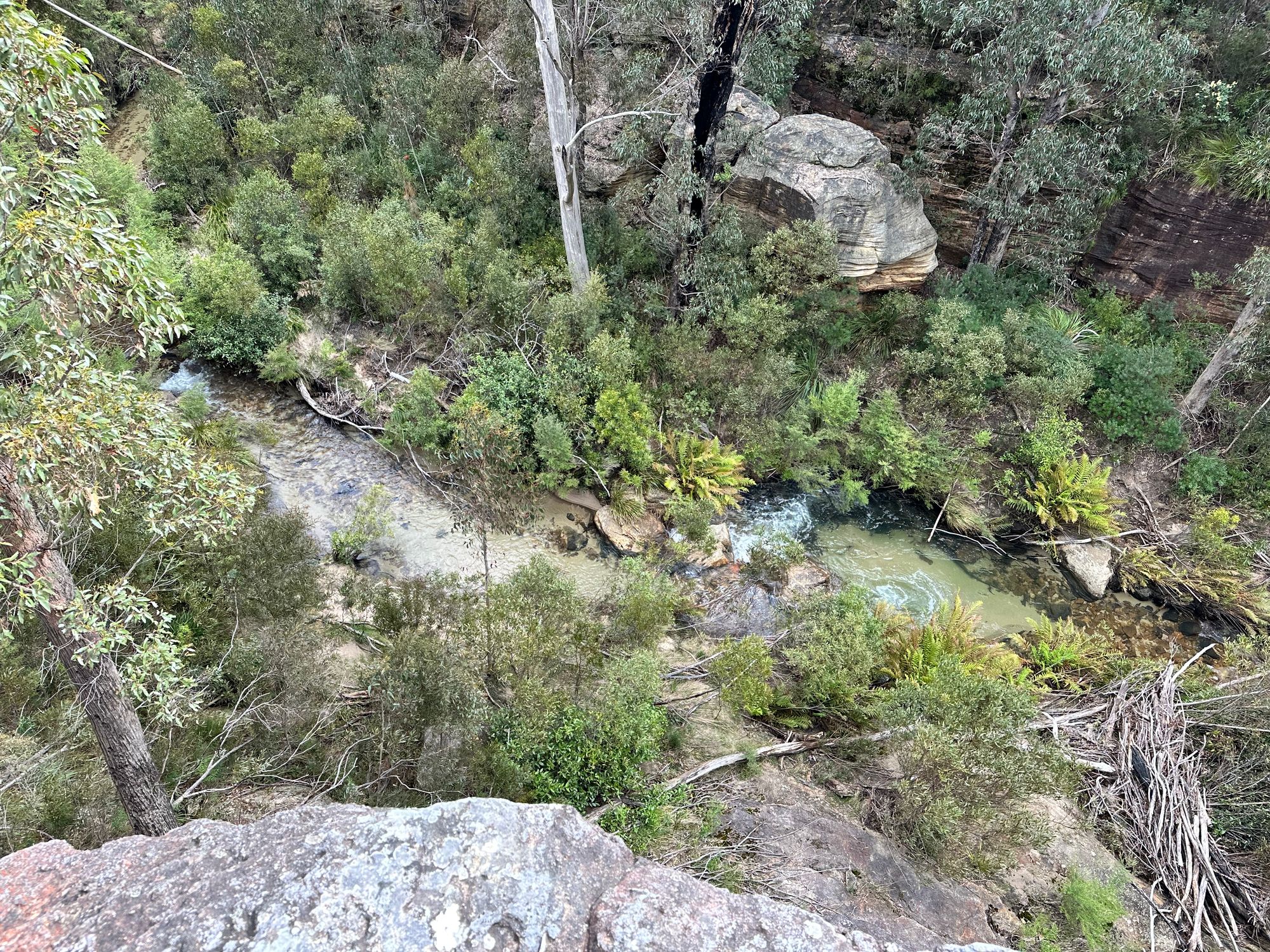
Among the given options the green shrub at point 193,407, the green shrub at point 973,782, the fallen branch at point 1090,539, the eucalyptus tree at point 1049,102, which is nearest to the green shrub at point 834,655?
the green shrub at point 973,782

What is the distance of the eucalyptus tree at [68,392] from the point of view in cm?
286

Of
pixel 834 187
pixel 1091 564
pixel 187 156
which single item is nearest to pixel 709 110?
pixel 834 187

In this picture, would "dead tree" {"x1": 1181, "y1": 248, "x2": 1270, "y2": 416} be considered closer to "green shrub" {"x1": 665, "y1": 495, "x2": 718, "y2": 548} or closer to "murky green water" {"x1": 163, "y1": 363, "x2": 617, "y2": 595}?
"green shrub" {"x1": 665, "y1": 495, "x2": 718, "y2": 548}

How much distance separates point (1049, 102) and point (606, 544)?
10466mm

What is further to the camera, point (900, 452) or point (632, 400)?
point (900, 452)

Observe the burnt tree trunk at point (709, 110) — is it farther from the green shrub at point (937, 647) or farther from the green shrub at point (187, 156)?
the green shrub at point (187, 156)

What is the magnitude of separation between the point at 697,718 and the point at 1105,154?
1257cm

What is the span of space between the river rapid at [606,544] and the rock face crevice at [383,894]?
6.09 metres

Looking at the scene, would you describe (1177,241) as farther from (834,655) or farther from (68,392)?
(68,392)

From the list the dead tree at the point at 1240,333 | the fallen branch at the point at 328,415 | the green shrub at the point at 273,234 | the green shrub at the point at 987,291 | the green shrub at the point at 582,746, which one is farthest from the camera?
the green shrub at the point at 273,234

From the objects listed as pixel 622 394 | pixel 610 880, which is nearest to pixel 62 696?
pixel 610 880

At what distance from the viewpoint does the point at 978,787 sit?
18.6 feet

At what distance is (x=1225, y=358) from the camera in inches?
430

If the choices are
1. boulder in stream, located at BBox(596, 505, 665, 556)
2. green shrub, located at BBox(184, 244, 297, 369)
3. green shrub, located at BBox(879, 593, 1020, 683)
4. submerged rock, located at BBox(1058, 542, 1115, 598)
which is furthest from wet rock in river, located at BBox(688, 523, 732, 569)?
green shrub, located at BBox(184, 244, 297, 369)
